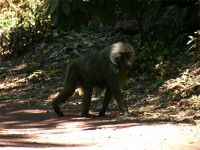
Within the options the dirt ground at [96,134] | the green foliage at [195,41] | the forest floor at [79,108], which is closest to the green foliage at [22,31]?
the forest floor at [79,108]

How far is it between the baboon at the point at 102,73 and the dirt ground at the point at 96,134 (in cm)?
46

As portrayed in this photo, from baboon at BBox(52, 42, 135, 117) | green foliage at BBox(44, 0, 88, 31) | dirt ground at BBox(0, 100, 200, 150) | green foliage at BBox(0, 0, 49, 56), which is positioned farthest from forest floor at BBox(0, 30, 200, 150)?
green foliage at BBox(44, 0, 88, 31)

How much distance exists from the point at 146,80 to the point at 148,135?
288 inches

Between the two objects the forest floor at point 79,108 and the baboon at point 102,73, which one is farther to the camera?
the baboon at point 102,73

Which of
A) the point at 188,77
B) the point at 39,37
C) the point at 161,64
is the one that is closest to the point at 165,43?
the point at 161,64

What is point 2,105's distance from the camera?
46.0ft

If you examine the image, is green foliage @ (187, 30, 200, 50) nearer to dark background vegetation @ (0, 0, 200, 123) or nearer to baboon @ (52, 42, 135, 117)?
dark background vegetation @ (0, 0, 200, 123)

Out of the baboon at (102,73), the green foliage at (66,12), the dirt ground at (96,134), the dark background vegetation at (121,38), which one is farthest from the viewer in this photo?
the dark background vegetation at (121,38)

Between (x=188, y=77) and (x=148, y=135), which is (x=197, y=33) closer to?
(x=188, y=77)

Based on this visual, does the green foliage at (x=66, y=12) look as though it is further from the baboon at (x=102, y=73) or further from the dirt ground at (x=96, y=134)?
the dirt ground at (x=96, y=134)

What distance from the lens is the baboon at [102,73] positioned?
1044cm

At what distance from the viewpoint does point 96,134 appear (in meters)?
8.02

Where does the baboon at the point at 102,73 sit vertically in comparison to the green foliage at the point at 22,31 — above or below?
below

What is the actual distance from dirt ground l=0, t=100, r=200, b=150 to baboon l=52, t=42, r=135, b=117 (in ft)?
1.52
